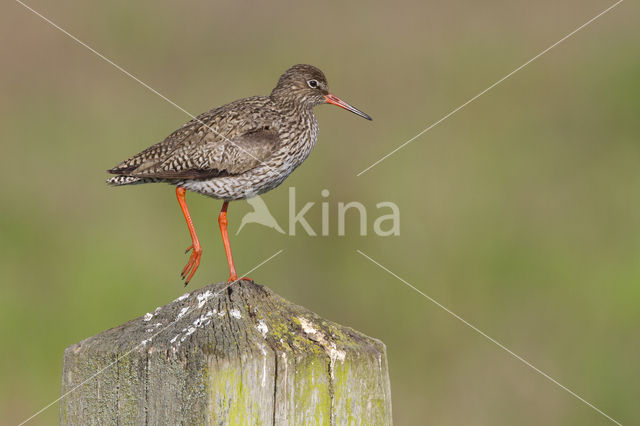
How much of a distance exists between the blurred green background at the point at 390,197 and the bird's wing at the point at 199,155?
212 cm

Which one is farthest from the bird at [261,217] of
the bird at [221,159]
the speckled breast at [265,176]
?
the bird at [221,159]

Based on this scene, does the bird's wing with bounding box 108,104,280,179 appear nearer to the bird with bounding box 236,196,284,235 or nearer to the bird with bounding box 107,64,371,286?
the bird with bounding box 107,64,371,286

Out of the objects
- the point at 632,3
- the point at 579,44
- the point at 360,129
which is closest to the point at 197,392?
the point at 360,129

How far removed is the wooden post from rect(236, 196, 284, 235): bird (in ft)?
15.7

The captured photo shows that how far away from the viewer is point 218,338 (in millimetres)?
2771

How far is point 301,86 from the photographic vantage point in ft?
20.7

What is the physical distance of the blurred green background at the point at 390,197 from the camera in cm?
711

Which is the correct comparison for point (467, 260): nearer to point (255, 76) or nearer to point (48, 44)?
point (255, 76)

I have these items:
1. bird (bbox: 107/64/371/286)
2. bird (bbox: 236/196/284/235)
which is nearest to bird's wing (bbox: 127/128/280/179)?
bird (bbox: 107/64/371/286)

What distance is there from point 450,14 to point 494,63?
56.4 inches

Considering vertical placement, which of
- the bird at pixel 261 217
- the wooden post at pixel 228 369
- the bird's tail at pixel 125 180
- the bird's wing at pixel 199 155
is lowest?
the wooden post at pixel 228 369

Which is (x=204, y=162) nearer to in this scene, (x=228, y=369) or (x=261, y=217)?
(x=261, y=217)

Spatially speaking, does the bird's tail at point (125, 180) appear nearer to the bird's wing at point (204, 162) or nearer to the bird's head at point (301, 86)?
the bird's wing at point (204, 162)

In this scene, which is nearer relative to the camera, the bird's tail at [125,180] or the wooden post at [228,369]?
the wooden post at [228,369]
